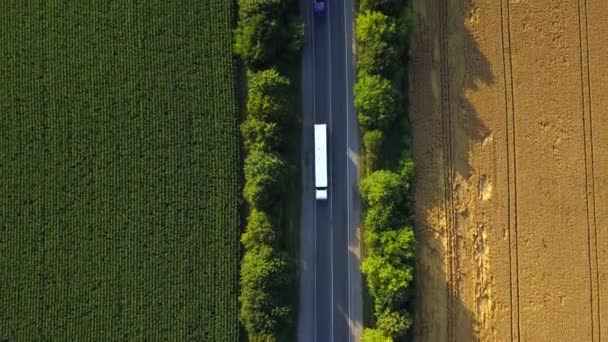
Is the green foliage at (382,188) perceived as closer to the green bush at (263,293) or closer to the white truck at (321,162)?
the white truck at (321,162)

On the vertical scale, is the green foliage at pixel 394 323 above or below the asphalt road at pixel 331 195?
below

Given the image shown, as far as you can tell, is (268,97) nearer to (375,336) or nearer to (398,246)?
(398,246)

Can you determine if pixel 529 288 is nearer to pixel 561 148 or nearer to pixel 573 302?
pixel 573 302

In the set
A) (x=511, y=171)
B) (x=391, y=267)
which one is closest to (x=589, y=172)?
(x=511, y=171)

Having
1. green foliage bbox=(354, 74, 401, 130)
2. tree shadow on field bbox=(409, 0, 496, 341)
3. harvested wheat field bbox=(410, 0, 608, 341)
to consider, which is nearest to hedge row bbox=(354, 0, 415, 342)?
green foliage bbox=(354, 74, 401, 130)

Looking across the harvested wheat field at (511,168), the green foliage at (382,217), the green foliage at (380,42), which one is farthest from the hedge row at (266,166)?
the harvested wheat field at (511,168)

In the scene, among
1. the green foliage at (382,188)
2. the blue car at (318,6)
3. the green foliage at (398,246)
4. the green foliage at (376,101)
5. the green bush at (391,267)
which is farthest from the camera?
the blue car at (318,6)

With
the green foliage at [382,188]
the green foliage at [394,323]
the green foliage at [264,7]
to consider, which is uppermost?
the green foliage at [264,7]
